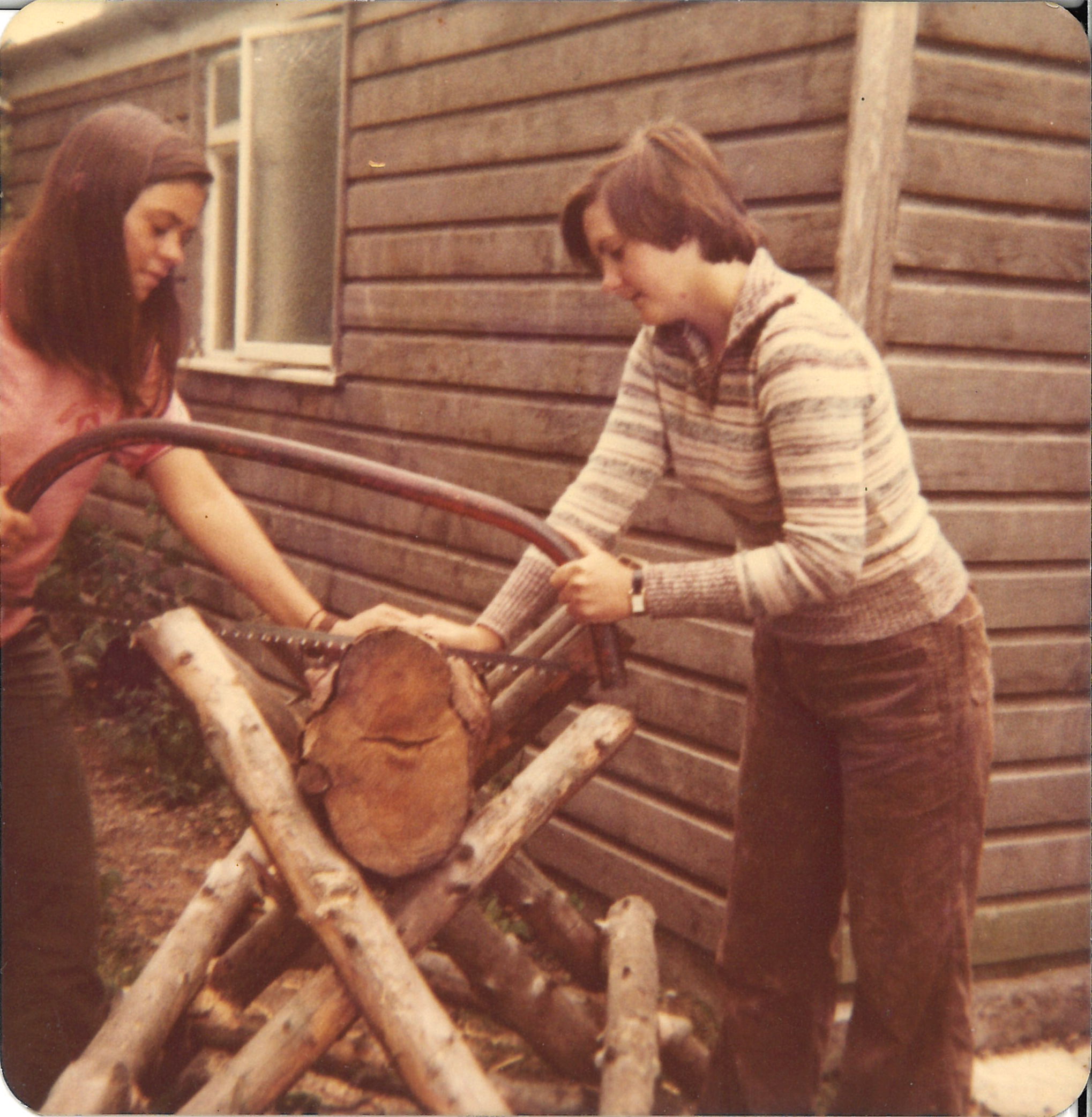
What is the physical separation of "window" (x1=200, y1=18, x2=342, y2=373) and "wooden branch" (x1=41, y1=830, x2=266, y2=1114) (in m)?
1.15

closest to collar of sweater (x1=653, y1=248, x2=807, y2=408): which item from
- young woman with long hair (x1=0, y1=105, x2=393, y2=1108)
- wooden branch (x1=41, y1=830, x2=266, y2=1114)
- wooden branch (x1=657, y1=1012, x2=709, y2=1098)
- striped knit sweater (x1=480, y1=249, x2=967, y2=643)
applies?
striped knit sweater (x1=480, y1=249, x2=967, y2=643)

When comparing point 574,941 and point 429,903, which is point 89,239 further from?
point 574,941

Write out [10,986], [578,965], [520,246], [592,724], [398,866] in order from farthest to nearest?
1. [520,246]
2. [578,965]
3. [592,724]
4. [10,986]
5. [398,866]

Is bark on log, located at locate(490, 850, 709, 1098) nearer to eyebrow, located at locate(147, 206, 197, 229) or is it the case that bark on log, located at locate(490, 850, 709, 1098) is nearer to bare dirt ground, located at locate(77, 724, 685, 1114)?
bare dirt ground, located at locate(77, 724, 685, 1114)

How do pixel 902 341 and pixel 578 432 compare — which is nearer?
pixel 902 341

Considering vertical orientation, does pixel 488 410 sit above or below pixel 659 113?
below

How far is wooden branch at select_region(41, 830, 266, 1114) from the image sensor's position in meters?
1.91

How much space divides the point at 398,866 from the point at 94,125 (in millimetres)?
1386

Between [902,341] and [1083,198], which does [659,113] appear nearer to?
[902,341]

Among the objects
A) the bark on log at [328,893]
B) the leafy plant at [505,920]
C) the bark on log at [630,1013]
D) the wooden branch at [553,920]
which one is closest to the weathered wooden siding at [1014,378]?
the bark on log at [630,1013]

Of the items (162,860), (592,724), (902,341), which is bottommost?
(162,860)

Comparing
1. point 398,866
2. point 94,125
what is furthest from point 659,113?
point 398,866

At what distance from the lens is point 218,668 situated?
2146 millimetres

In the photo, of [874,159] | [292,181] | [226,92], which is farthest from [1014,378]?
[226,92]
